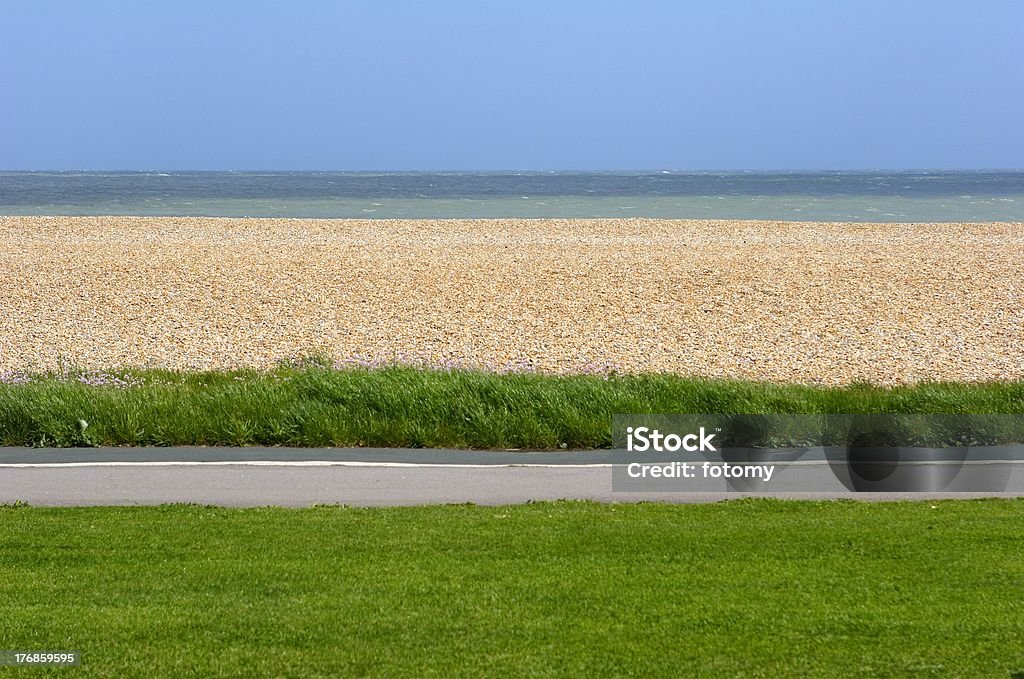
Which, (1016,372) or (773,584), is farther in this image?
(1016,372)

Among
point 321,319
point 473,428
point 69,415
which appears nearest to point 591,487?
point 473,428

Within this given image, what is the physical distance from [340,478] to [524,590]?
336cm

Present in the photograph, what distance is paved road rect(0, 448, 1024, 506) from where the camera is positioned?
777 cm

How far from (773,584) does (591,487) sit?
2.79m

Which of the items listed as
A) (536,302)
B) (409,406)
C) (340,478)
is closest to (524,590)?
(340,478)

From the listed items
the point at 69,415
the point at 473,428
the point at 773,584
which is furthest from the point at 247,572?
the point at 69,415

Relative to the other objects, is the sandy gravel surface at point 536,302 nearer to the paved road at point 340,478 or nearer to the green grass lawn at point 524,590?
the paved road at point 340,478

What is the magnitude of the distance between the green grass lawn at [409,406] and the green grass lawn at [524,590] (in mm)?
2589

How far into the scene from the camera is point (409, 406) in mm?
10281

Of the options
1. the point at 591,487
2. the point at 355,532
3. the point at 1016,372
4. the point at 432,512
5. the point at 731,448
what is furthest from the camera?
the point at 1016,372

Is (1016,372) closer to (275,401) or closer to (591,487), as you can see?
(591,487)

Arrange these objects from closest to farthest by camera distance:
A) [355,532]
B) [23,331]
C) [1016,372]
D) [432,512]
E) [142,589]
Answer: [142,589], [355,532], [432,512], [1016,372], [23,331]

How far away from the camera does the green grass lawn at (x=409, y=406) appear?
984cm

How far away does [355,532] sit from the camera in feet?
21.6
